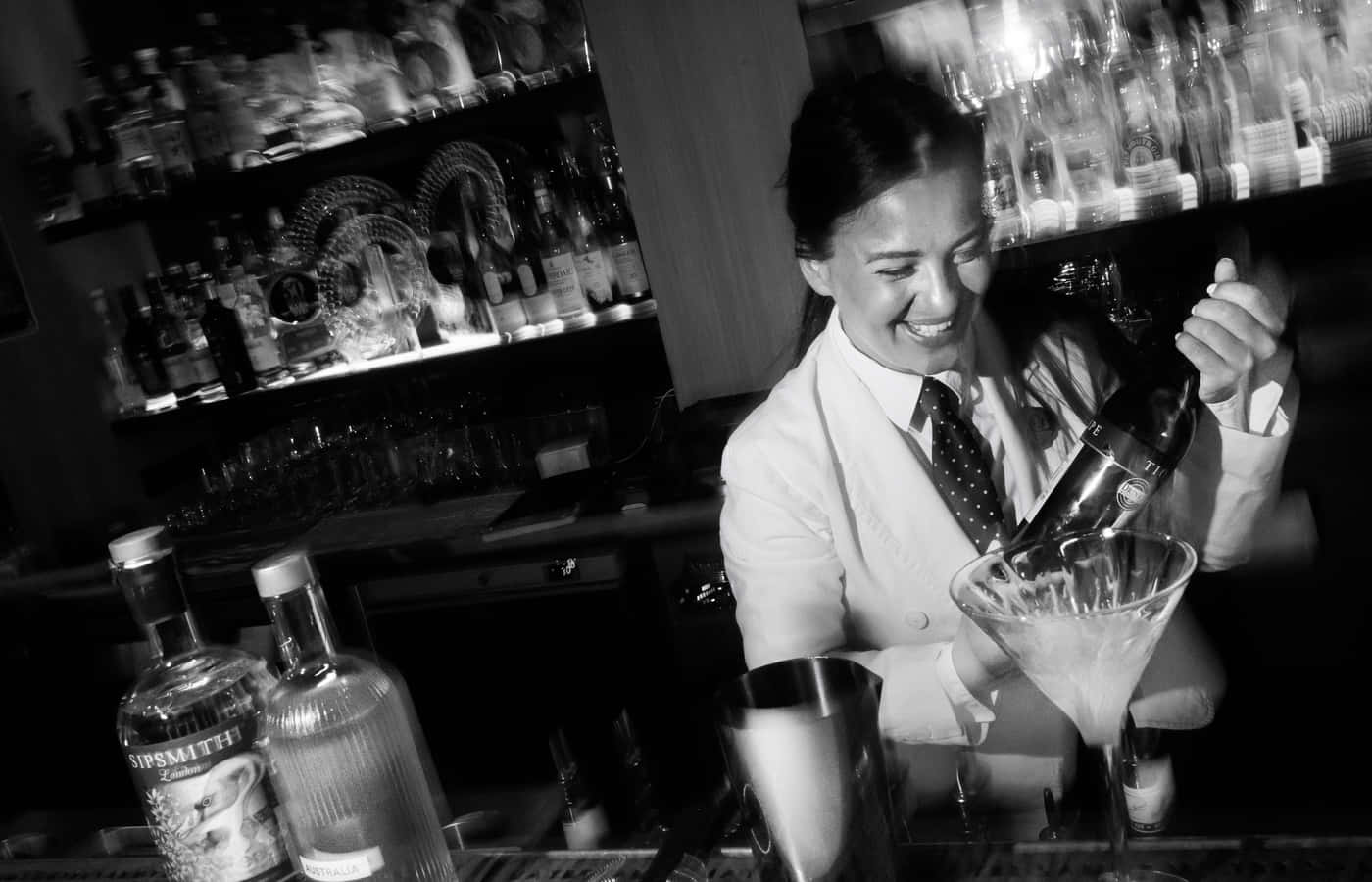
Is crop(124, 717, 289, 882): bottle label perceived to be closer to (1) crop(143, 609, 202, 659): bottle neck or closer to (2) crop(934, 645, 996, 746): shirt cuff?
(1) crop(143, 609, 202, 659): bottle neck

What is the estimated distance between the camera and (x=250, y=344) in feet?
9.25

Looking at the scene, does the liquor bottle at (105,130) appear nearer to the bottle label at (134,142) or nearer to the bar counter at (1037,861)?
the bottle label at (134,142)

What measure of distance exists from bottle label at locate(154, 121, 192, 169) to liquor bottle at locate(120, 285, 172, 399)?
415mm

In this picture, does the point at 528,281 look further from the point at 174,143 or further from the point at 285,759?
the point at 285,759

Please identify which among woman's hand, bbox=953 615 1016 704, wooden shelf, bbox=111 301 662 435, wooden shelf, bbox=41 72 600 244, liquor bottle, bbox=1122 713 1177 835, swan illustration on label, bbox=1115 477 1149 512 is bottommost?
liquor bottle, bbox=1122 713 1177 835

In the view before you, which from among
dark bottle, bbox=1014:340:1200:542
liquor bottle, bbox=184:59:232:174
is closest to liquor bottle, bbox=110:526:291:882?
dark bottle, bbox=1014:340:1200:542

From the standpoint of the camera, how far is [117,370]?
2.99 metres

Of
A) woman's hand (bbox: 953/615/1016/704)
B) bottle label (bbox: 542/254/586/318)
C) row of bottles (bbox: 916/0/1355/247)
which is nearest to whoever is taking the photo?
woman's hand (bbox: 953/615/1016/704)

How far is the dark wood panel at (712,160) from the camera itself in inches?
80.2

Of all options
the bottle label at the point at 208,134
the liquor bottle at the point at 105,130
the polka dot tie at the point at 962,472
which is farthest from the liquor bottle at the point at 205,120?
the polka dot tie at the point at 962,472

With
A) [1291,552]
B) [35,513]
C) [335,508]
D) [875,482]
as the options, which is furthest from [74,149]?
[1291,552]

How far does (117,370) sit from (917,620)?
234 cm

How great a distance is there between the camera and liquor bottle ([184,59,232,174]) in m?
2.70

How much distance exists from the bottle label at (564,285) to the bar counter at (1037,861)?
1680 millimetres
